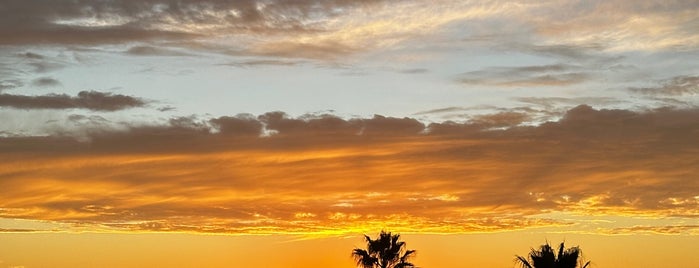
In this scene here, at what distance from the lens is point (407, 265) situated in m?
86.7

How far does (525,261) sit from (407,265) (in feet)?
79.4

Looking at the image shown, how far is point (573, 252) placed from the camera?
61.8 meters

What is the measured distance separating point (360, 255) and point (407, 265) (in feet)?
13.3

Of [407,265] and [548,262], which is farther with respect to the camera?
[407,265]

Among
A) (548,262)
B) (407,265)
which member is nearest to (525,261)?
(548,262)

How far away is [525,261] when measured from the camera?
63281 millimetres

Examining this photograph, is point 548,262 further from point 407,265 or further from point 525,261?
point 407,265

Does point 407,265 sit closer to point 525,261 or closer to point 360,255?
point 360,255

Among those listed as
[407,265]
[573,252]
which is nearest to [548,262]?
[573,252]

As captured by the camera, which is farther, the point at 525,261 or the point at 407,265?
the point at 407,265

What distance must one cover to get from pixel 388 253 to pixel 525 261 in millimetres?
25298

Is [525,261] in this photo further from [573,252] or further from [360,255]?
[360,255]

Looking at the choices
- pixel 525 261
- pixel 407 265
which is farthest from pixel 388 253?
pixel 525 261

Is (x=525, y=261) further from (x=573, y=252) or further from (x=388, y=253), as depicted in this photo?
(x=388, y=253)
